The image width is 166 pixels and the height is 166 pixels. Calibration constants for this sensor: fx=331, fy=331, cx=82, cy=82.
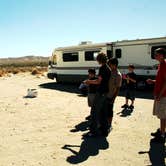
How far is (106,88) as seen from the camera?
7.48m

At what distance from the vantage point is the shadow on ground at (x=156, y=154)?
579 cm

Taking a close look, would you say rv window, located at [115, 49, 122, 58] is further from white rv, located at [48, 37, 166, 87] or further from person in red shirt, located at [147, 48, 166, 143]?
person in red shirt, located at [147, 48, 166, 143]

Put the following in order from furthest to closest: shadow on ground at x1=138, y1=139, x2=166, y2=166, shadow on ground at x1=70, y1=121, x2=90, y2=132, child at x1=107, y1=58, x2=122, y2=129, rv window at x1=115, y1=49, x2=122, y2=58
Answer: rv window at x1=115, y1=49, x2=122, y2=58 → shadow on ground at x1=70, y1=121, x2=90, y2=132 → child at x1=107, y1=58, x2=122, y2=129 → shadow on ground at x1=138, y1=139, x2=166, y2=166

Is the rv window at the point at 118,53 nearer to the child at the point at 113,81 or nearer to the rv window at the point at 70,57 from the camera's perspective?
the rv window at the point at 70,57

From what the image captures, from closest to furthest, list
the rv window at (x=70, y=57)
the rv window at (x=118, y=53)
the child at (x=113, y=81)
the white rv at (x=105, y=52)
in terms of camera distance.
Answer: the child at (x=113, y=81) → the white rv at (x=105, y=52) → the rv window at (x=118, y=53) → the rv window at (x=70, y=57)

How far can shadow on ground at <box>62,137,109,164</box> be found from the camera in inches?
240

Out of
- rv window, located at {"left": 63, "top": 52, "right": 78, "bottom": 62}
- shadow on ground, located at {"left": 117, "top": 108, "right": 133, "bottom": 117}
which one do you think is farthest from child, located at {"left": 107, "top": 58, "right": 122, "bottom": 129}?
rv window, located at {"left": 63, "top": 52, "right": 78, "bottom": 62}

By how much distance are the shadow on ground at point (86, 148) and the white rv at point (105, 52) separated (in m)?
10.4

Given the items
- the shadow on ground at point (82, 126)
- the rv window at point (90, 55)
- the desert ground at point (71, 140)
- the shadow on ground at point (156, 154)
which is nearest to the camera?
the shadow on ground at point (156, 154)

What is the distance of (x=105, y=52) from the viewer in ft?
62.4

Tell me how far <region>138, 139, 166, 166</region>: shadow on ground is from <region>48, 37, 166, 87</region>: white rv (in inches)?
415

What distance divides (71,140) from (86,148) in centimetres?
73

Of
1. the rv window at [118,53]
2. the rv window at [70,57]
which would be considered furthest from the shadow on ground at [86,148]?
the rv window at [70,57]

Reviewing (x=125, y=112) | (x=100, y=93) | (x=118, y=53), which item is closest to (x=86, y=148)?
(x=100, y=93)
